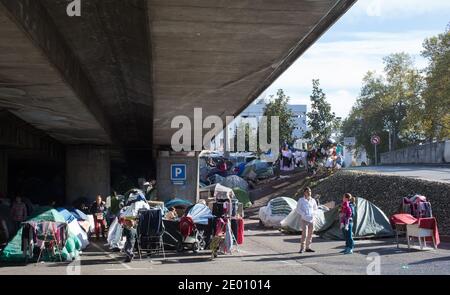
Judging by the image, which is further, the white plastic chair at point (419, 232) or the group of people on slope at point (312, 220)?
the white plastic chair at point (419, 232)

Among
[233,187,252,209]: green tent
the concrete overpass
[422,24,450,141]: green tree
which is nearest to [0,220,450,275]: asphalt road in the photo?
the concrete overpass

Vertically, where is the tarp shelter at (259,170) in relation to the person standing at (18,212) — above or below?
above

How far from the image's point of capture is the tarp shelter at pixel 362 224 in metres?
19.4

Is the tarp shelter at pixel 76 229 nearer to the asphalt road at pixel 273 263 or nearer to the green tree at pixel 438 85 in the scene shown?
the asphalt road at pixel 273 263

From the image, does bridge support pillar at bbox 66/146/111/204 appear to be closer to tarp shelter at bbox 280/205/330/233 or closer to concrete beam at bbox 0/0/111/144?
concrete beam at bbox 0/0/111/144

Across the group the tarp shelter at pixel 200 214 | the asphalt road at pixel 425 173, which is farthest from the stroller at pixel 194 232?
the asphalt road at pixel 425 173

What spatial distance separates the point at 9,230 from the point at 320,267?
38.6 feet

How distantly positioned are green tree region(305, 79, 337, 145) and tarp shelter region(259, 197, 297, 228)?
16.8 m

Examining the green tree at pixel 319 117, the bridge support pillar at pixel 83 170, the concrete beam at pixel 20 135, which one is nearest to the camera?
the concrete beam at pixel 20 135

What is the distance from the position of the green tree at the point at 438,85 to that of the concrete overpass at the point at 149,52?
3135cm

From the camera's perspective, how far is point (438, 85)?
46.9m

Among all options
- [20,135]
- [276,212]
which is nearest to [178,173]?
[276,212]

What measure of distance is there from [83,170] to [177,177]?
21.1ft
